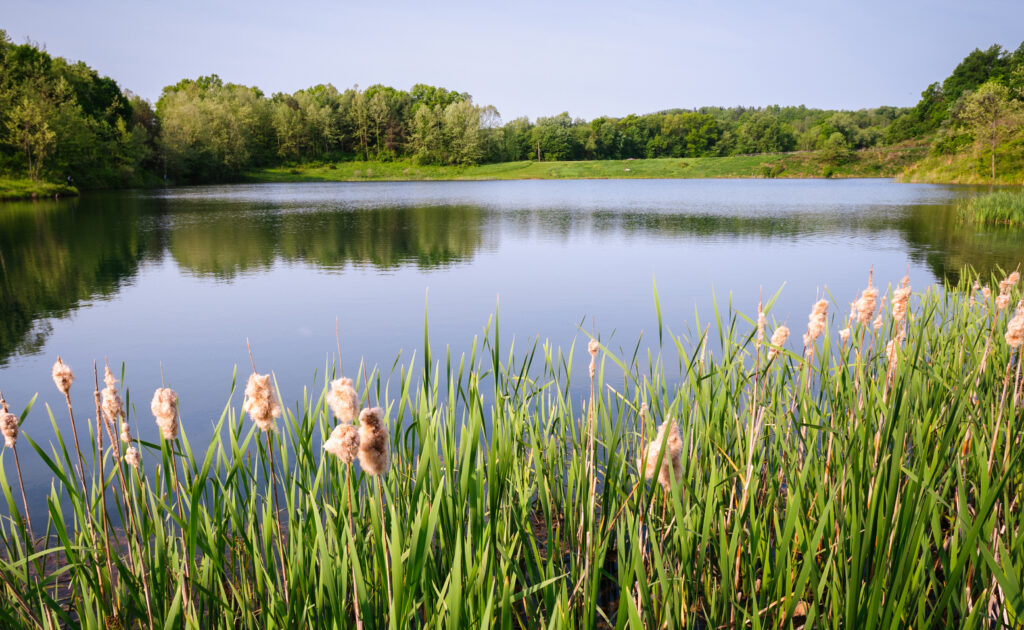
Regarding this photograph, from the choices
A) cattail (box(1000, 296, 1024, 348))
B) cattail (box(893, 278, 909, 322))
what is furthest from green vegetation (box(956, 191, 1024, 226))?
cattail (box(1000, 296, 1024, 348))

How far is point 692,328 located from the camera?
7.95m

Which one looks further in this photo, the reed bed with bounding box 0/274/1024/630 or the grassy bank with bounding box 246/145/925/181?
the grassy bank with bounding box 246/145/925/181

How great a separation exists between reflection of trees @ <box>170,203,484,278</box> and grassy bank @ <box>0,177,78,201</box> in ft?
39.8

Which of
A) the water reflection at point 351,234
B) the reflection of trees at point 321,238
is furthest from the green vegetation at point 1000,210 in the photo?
the reflection of trees at point 321,238

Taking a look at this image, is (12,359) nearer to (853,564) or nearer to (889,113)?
(853,564)

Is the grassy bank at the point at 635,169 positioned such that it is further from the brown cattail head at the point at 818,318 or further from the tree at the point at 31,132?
the brown cattail head at the point at 818,318

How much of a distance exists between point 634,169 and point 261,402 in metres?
74.1

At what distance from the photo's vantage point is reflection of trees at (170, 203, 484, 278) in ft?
47.7

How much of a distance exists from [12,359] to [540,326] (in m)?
6.03

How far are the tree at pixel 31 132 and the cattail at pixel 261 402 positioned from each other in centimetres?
4344

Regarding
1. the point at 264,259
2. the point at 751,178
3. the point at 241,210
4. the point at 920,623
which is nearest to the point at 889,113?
the point at 751,178

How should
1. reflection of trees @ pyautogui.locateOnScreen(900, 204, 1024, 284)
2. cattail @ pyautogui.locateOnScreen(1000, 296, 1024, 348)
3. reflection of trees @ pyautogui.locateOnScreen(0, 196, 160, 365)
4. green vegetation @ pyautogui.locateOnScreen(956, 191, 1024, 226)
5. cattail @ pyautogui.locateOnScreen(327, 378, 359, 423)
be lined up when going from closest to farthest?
cattail @ pyautogui.locateOnScreen(327, 378, 359, 423), cattail @ pyautogui.locateOnScreen(1000, 296, 1024, 348), reflection of trees @ pyautogui.locateOnScreen(0, 196, 160, 365), reflection of trees @ pyautogui.locateOnScreen(900, 204, 1024, 284), green vegetation @ pyautogui.locateOnScreen(956, 191, 1024, 226)

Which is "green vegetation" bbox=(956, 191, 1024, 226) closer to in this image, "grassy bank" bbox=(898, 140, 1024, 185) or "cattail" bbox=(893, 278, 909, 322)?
"cattail" bbox=(893, 278, 909, 322)

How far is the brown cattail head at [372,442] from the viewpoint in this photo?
1182 mm
